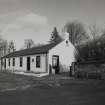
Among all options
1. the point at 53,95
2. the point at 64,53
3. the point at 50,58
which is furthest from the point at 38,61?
the point at 53,95

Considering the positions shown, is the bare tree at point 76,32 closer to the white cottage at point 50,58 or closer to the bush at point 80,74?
the white cottage at point 50,58

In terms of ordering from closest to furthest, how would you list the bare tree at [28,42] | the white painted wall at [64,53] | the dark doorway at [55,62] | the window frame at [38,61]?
the dark doorway at [55,62] → the white painted wall at [64,53] → the window frame at [38,61] → the bare tree at [28,42]

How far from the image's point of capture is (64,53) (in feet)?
74.1

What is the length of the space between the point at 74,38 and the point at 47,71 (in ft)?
101

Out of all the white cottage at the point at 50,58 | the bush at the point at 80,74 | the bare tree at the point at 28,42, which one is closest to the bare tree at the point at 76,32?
the white cottage at the point at 50,58

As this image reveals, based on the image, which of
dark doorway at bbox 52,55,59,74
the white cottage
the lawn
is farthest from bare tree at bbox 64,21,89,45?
the lawn

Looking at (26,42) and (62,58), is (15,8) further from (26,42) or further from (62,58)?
(26,42)

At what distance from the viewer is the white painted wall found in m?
21.2

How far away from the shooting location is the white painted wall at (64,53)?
2125 cm

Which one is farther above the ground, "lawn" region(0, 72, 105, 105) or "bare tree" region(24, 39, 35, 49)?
"bare tree" region(24, 39, 35, 49)

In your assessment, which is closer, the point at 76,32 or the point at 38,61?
the point at 38,61

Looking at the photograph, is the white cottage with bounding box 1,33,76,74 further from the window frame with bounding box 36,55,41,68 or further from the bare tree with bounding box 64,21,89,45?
the bare tree with bounding box 64,21,89,45

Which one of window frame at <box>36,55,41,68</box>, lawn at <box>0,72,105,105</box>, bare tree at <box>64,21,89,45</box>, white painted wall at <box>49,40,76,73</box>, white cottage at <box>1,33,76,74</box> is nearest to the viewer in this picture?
lawn at <box>0,72,105,105</box>

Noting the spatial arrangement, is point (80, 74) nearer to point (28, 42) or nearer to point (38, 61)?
point (38, 61)
